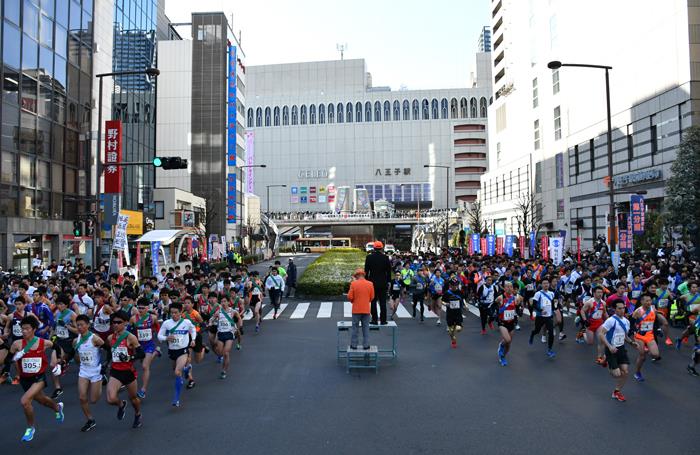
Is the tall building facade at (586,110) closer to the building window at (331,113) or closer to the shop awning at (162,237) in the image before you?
the shop awning at (162,237)

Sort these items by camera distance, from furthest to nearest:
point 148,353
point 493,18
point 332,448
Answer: point 493,18 < point 148,353 < point 332,448

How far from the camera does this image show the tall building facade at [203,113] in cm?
5769

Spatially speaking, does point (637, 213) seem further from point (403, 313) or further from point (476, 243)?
point (476, 243)

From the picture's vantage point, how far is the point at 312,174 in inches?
4119

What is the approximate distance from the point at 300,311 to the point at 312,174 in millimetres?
87410

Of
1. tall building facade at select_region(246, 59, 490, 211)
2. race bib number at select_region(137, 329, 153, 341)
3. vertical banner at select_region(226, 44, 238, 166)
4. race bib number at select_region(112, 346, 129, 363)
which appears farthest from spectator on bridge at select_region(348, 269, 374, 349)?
tall building facade at select_region(246, 59, 490, 211)

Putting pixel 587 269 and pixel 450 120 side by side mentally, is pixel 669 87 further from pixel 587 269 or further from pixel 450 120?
pixel 450 120

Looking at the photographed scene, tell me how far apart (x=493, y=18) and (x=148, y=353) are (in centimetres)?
7597

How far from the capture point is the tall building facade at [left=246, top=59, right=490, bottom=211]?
10162 centimetres

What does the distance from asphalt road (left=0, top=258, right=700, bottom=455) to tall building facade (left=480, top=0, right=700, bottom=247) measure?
2377 cm

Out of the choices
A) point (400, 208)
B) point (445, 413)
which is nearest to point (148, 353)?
point (445, 413)

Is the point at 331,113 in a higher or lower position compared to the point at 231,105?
higher

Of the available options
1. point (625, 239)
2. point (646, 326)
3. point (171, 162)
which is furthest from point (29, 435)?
point (625, 239)

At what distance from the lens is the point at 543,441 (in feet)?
20.3
